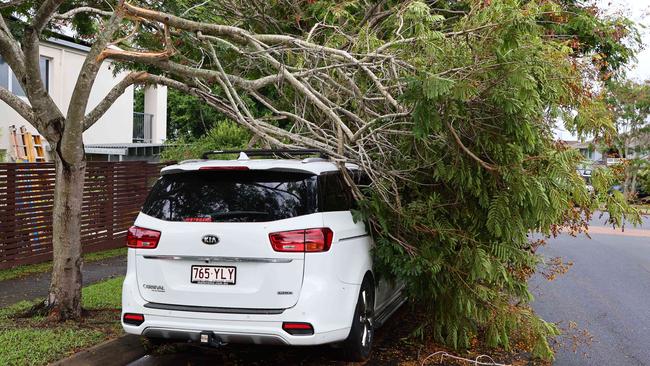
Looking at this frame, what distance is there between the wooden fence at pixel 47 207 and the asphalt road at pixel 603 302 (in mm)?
8116

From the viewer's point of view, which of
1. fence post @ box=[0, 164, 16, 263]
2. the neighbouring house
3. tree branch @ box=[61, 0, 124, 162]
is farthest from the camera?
fence post @ box=[0, 164, 16, 263]

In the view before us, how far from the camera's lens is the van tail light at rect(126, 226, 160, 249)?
481 centimetres

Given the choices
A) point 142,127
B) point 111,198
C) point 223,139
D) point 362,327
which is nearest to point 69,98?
point 142,127

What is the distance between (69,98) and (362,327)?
15.4 meters

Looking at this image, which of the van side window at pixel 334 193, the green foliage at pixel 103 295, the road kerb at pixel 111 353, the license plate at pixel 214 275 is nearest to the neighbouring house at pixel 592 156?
the van side window at pixel 334 193

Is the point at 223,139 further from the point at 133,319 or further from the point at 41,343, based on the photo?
the point at 133,319

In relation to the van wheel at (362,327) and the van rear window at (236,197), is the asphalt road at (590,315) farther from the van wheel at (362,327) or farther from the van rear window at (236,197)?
the van rear window at (236,197)

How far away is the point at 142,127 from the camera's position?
24188 mm

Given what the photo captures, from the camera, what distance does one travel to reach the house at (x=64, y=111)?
1568 cm

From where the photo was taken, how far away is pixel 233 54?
869 centimetres

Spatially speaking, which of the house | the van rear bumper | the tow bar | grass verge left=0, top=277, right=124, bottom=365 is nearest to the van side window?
the van rear bumper

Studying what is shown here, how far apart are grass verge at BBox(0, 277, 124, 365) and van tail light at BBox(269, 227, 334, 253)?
7.03 feet

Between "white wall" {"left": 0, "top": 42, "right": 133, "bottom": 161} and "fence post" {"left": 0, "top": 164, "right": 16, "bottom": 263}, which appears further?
"white wall" {"left": 0, "top": 42, "right": 133, "bottom": 161}

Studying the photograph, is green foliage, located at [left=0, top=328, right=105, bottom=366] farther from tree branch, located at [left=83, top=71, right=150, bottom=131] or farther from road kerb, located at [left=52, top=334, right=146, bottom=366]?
tree branch, located at [left=83, top=71, right=150, bottom=131]
